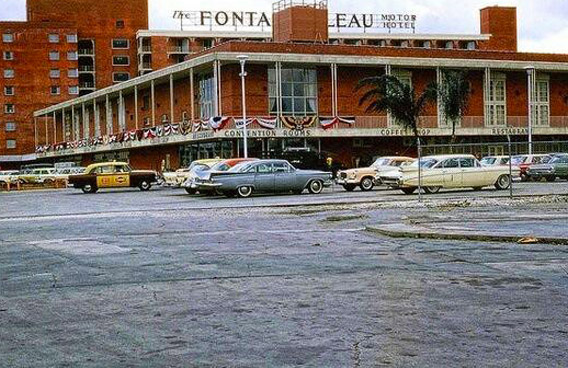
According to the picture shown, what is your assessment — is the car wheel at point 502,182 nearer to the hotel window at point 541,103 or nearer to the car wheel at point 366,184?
the car wheel at point 366,184

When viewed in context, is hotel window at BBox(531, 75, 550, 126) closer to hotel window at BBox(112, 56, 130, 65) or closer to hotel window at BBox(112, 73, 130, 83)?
hotel window at BBox(112, 73, 130, 83)

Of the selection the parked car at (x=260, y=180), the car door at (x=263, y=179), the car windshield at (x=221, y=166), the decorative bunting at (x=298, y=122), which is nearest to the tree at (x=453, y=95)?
the decorative bunting at (x=298, y=122)

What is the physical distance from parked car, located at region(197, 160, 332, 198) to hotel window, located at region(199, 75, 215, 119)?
2319 cm

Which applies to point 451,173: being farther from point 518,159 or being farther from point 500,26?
point 500,26

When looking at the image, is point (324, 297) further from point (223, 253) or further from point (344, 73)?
point (344, 73)

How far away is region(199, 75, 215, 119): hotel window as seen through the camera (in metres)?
57.3

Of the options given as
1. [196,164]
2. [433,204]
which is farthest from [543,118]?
[433,204]

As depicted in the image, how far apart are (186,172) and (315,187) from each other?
11.8 m

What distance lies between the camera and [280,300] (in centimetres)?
849

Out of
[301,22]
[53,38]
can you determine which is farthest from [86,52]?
[301,22]

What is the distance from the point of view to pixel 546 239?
13.7 meters

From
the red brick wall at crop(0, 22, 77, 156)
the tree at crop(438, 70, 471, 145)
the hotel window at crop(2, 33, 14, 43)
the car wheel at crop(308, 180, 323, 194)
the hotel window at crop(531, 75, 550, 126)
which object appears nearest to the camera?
the car wheel at crop(308, 180, 323, 194)

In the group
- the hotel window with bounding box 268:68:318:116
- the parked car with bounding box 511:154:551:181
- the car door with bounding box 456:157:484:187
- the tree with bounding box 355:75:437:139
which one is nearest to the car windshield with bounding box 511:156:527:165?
the parked car with bounding box 511:154:551:181

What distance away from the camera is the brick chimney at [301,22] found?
68806mm
